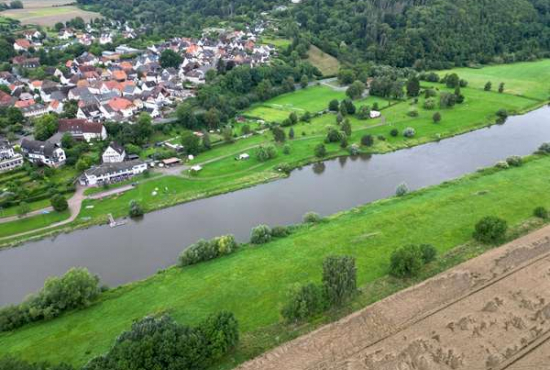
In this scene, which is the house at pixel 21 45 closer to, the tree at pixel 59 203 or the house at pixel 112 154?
the house at pixel 112 154

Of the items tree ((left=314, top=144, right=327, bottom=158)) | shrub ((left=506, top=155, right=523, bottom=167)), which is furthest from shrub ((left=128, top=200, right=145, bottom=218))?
shrub ((left=506, top=155, right=523, bottom=167))

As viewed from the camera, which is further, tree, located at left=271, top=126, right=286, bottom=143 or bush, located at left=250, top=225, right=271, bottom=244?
tree, located at left=271, top=126, right=286, bottom=143

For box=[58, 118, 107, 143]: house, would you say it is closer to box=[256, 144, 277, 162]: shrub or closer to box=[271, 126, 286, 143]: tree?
box=[256, 144, 277, 162]: shrub

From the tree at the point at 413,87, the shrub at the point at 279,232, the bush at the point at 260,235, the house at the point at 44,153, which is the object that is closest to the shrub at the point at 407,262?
the shrub at the point at 279,232

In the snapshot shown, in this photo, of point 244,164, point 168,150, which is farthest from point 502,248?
point 168,150

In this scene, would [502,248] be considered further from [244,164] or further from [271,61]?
[271,61]

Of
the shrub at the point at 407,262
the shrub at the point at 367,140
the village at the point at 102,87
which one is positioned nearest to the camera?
the shrub at the point at 407,262
